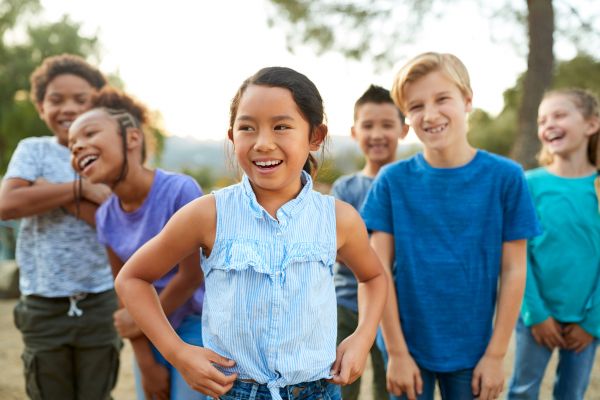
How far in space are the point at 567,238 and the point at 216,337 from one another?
71.9 inches

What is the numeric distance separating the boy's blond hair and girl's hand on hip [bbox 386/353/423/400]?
0.94 m

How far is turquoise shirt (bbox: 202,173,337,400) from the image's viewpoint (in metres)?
1.49

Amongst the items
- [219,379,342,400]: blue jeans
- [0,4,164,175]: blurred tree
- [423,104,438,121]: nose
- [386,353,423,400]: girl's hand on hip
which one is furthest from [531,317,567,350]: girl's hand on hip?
[0,4,164,175]: blurred tree

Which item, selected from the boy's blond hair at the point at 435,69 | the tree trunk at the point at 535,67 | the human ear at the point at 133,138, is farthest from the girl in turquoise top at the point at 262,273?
the tree trunk at the point at 535,67

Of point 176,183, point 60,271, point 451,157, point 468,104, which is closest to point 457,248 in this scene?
point 451,157

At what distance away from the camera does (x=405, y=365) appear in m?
2.02

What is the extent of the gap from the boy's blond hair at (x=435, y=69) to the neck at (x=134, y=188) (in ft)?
3.41

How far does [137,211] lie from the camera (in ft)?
6.97

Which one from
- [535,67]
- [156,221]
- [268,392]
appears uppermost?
[535,67]

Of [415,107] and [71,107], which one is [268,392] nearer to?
[415,107]

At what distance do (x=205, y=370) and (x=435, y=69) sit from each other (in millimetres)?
1326

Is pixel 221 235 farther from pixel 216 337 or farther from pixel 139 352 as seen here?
pixel 139 352

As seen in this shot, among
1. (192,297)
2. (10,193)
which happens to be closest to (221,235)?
(192,297)

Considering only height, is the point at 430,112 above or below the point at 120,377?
above
